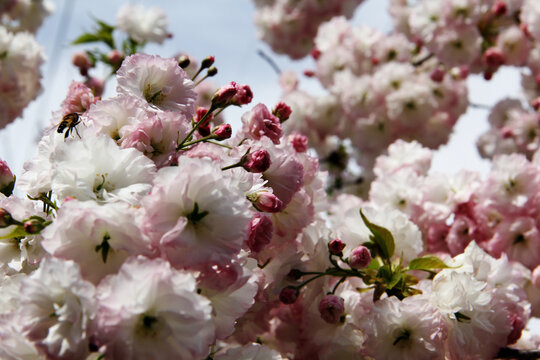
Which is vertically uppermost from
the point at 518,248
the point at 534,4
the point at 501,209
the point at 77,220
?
the point at 534,4

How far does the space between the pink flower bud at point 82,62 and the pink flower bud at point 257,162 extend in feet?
4.69

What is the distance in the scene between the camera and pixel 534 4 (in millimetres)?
2535

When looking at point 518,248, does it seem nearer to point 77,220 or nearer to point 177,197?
point 177,197

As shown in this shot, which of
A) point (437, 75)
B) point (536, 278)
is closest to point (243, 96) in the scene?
point (536, 278)

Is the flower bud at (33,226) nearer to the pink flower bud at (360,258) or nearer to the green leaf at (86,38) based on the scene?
the pink flower bud at (360,258)

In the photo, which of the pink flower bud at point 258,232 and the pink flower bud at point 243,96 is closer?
the pink flower bud at point 258,232

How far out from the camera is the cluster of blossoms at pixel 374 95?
2.88 meters

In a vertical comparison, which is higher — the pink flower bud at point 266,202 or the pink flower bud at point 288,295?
the pink flower bud at point 266,202

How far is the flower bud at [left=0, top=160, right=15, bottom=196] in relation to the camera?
1.04 meters

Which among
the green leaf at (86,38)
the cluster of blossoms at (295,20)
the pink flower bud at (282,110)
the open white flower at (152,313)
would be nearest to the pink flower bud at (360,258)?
the pink flower bud at (282,110)

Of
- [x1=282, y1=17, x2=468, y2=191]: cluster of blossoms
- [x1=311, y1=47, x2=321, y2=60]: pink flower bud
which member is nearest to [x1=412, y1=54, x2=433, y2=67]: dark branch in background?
[x1=282, y1=17, x2=468, y2=191]: cluster of blossoms

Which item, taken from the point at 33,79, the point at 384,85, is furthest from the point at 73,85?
the point at 384,85

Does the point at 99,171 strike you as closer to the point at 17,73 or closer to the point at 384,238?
the point at 384,238

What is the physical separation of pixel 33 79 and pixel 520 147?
2.25 meters
